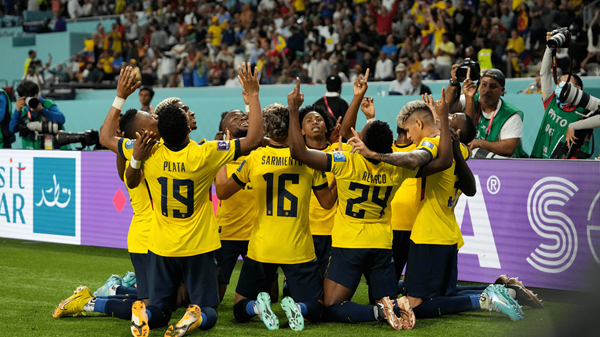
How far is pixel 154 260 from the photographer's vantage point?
15.4 feet

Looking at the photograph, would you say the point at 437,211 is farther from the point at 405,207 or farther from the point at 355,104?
the point at 355,104

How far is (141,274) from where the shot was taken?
511 centimetres

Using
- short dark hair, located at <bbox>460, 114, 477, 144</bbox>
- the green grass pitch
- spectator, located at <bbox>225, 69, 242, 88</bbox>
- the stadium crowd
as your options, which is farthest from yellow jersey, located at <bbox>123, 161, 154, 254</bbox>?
spectator, located at <bbox>225, 69, 242, 88</bbox>

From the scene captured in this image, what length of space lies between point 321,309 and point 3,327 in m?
2.51

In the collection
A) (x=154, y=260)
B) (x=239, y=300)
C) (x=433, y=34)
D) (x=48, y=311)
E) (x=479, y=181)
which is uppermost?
(x=433, y=34)

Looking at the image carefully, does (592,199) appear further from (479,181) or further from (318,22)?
(318,22)

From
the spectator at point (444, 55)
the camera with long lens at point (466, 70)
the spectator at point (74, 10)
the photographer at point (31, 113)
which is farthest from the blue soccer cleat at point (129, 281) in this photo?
the spectator at point (74, 10)

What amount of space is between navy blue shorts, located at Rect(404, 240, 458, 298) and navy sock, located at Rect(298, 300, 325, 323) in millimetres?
723

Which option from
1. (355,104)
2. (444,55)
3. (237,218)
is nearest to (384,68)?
(444,55)

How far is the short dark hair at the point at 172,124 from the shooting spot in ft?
15.0

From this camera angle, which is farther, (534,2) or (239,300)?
(534,2)

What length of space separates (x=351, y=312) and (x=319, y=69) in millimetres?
11231

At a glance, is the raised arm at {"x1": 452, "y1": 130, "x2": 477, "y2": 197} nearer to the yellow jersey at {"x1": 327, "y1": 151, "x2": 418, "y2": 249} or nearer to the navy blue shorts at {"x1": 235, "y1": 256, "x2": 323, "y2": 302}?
the yellow jersey at {"x1": 327, "y1": 151, "x2": 418, "y2": 249}

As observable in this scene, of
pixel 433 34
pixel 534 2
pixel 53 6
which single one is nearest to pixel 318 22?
pixel 433 34
